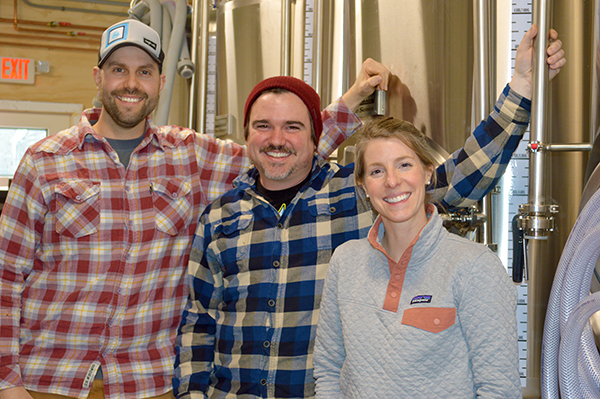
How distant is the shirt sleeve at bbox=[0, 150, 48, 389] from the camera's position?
1688 millimetres

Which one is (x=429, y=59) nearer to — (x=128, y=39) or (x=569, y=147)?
(x=569, y=147)

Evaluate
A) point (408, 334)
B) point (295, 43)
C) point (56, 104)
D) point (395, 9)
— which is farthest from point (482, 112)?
point (56, 104)

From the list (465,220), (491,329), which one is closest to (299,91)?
(465,220)

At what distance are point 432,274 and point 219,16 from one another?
7.40 ft

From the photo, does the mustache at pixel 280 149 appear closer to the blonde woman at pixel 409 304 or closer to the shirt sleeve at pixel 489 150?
the blonde woman at pixel 409 304

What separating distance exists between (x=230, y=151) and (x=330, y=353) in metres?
0.96

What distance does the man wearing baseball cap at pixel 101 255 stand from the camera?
166 cm

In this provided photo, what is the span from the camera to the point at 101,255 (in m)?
1.70

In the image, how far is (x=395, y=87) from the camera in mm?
1893

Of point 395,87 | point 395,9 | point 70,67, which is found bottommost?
point 395,87

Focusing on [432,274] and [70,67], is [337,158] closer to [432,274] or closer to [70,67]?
[432,274]

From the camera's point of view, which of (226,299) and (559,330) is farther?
(226,299)

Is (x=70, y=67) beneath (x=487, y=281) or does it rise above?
above

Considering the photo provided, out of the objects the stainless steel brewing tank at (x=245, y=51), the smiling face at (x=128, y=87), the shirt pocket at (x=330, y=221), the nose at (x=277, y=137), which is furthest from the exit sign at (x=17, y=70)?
the shirt pocket at (x=330, y=221)
